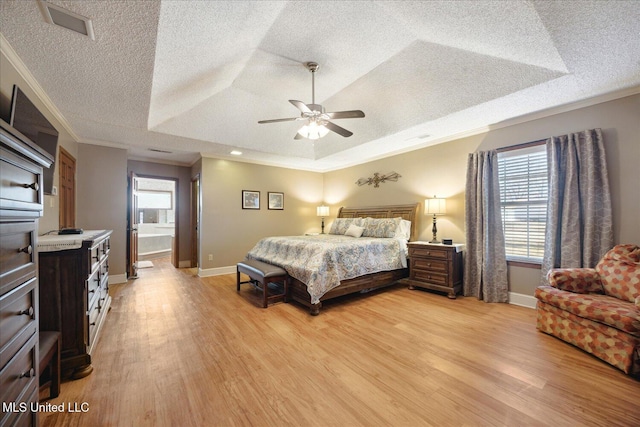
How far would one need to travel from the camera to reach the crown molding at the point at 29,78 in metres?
1.80

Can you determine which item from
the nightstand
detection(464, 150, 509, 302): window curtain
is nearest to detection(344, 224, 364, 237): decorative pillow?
the nightstand

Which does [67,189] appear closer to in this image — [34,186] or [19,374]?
[34,186]

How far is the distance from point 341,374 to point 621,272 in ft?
8.96

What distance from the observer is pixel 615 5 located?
1.70m

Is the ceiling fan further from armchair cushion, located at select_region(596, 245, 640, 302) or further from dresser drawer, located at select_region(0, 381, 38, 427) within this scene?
armchair cushion, located at select_region(596, 245, 640, 302)

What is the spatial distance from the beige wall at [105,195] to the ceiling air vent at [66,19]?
11.1ft

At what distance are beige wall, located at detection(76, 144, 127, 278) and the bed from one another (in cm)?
235

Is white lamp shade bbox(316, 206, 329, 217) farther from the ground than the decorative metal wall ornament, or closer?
closer

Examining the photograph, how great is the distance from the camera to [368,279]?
3.71 meters

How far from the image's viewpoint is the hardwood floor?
1.50 meters

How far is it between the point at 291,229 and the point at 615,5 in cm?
564

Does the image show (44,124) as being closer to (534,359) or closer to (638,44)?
(534,359)

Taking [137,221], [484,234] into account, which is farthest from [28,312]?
[137,221]

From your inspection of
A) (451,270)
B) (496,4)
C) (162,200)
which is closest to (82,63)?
(496,4)
